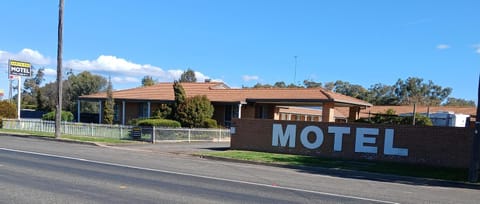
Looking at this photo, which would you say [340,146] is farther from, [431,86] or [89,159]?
[431,86]

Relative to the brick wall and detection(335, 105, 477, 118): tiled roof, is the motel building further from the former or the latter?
detection(335, 105, 477, 118): tiled roof

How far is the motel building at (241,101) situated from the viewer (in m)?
35.1

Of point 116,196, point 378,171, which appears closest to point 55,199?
point 116,196

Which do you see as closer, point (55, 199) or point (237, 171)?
point (55, 199)

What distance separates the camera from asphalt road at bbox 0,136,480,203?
9.28 metres

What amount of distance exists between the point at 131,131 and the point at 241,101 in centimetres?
1136

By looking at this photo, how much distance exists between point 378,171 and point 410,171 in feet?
3.91

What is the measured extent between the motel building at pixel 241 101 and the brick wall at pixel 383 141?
1114cm

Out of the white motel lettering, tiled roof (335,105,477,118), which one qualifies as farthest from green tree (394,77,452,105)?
the white motel lettering

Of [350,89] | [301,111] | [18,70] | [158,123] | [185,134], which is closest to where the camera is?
[185,134]

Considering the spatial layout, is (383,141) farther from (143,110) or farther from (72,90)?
(72,90)

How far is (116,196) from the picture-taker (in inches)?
360

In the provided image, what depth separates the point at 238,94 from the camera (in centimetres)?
3962

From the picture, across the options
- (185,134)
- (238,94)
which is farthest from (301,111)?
(185,134)
